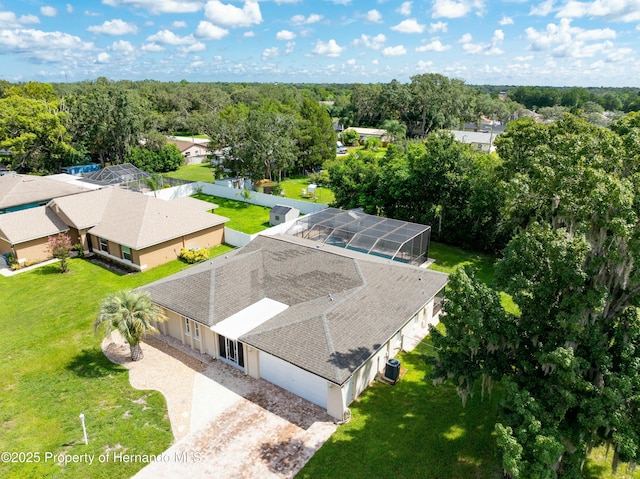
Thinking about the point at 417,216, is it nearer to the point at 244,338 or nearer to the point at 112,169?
the point at 244,338

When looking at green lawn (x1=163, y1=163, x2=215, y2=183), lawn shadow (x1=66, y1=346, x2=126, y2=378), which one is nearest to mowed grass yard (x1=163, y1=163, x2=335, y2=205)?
green lawn (x1=163, y1=163, x2=215, y2=183)

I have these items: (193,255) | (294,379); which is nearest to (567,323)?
(294,379)

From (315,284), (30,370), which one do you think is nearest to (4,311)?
(30,370)

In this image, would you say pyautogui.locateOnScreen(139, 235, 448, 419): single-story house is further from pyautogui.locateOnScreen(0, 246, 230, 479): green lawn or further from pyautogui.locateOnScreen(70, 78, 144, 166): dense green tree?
pyautogui.locateOnScreen(70, 78, 144, 166): dense green tree

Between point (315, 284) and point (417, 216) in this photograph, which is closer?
point (315, 284)

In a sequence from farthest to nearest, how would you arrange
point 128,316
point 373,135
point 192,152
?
1. point 373,135
2. point 192,152
3. point 128,316

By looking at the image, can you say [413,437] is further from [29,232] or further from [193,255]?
[29,232]
